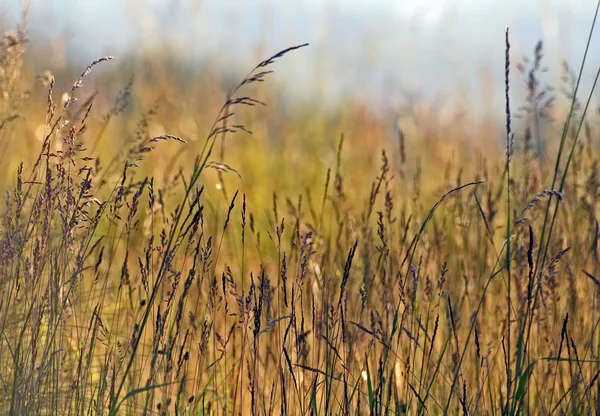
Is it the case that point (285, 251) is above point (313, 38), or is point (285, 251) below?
below

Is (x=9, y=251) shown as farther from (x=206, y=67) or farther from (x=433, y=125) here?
(x=433, y=125)

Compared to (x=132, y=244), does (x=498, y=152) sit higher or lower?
higher

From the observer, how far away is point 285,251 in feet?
7.36

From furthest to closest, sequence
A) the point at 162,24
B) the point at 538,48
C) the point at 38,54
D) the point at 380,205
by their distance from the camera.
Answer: the point at 38,54
the point at 162,24
the point at 380,205
the point at 538,48

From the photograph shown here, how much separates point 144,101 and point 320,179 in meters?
1.69

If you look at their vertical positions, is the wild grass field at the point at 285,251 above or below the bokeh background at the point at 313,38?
below

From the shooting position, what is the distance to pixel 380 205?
17.5 feet

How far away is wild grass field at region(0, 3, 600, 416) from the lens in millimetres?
1924

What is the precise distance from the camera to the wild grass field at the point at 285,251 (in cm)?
192

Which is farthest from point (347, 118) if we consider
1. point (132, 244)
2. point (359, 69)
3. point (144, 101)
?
point (132, 244)

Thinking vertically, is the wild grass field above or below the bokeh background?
below

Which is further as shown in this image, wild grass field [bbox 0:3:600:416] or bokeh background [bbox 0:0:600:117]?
bokeh background [bbox 0:0:600:117]

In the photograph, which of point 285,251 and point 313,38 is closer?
point 285,251

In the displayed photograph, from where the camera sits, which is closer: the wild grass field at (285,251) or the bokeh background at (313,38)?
the wild grass field at (285,251)
